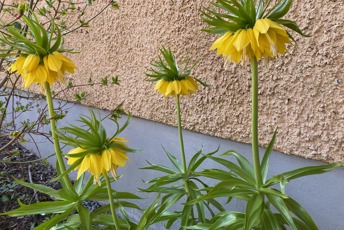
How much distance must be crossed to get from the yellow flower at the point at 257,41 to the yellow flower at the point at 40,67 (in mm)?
447

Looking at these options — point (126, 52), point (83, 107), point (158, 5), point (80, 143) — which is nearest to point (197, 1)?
point (158, 5)

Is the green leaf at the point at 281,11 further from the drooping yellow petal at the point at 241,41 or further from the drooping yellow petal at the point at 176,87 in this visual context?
the drooping yellow petal at the point at 176,87

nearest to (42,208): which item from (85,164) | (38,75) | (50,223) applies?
(50,223)

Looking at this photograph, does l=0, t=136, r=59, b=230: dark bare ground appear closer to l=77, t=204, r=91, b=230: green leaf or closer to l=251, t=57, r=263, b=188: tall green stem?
l=77, t=204, r=91, b=230: green leaf

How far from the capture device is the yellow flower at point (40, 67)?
99cm

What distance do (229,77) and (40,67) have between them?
0.85 meters

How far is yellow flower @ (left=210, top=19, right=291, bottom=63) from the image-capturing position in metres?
0.83

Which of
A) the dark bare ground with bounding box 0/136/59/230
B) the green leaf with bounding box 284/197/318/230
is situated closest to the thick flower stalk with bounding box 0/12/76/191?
the green leaf with bounding box 284/197/318/230

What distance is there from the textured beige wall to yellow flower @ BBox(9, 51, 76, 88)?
2.61 feet

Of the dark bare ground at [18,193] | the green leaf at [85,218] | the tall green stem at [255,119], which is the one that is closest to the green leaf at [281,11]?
the tall green stem at [255,119]

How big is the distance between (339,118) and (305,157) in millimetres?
206

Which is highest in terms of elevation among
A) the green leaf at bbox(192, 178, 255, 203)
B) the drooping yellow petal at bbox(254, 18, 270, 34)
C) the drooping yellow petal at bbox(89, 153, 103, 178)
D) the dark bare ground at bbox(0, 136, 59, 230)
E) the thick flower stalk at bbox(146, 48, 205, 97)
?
the drooping yellow petal at bbox(254, 18, 270, 34)

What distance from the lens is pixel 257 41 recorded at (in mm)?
829

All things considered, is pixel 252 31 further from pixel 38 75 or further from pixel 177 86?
pixel 38 75
